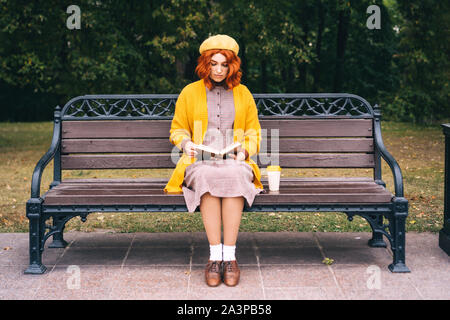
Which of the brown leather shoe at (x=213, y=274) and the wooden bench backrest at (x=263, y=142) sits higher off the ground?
the wooden bench backrest at (x=263, y=142)

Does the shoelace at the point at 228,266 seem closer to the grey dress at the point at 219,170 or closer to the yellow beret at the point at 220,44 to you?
the grey dress at the point at 219,170

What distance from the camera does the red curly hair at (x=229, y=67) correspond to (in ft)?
15.1

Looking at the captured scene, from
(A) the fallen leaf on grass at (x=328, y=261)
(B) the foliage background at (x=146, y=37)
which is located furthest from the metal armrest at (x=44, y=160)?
(B) the foliage background at (x=146, y=37)

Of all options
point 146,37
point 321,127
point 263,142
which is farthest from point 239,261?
point 146,37

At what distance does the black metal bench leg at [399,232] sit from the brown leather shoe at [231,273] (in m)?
1.14

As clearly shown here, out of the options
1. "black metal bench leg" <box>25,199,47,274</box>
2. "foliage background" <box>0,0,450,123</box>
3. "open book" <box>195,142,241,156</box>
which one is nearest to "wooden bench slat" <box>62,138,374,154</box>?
"open book" <box>195,142,241,156</box>

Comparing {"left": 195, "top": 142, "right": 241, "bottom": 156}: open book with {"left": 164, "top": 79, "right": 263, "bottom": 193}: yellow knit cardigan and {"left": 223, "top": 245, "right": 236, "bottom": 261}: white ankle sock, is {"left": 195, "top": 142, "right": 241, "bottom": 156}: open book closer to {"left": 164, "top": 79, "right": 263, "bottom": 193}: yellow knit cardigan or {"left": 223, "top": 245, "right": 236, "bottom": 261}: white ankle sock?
{"left": 164, "top": 79, "right": 263, "bottom": 193}: yellow knit cardigan

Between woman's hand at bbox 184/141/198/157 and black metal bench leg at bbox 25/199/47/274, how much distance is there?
3.62 ft

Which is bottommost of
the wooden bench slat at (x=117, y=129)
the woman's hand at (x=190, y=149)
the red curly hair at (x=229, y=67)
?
the woman's hand at (x=190, y=149)

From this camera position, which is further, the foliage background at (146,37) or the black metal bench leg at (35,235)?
the foliage background at (146,37)

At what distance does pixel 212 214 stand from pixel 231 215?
13 centimetres

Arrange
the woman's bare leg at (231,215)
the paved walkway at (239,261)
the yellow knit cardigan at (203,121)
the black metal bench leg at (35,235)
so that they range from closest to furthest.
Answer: the paved walkway at (239,261) < the woman's bare leg at (231,215) < the black metal bench leg at (35,235) < the yellow knit cardigan at (203,121)

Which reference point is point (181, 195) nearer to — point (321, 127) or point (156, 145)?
point (156, 145)

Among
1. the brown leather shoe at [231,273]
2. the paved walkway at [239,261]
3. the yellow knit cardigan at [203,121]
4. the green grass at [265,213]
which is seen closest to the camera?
the paved walkway at [239,261]
